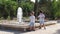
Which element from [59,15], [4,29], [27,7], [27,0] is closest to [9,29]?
[4,29]

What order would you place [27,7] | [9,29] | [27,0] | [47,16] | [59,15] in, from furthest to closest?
[27,0] → [27,7] → [47,16] → [59,15] → [9,29]

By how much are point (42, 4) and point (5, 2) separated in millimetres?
6564

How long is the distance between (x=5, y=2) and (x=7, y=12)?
1.44 metres

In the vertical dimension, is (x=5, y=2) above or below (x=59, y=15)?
above

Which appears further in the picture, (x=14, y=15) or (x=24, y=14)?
(x=24, y=14)

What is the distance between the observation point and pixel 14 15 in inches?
1105

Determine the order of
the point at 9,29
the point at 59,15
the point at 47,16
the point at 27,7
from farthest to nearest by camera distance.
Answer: the point at 27,7 → the point at 47,16 → the point at 59,15 → the point at 9,29

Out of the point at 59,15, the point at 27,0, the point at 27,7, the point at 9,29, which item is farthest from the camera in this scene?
the point at 27,0

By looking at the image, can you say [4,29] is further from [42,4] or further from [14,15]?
[42,4]

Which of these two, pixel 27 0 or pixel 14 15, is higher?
pixel 27 0

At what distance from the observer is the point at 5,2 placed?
89.5 ft

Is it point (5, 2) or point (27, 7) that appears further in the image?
point (27, 7)

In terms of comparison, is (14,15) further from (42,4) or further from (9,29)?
(9,29)

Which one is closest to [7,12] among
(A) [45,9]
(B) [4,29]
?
(A) [45,9]
